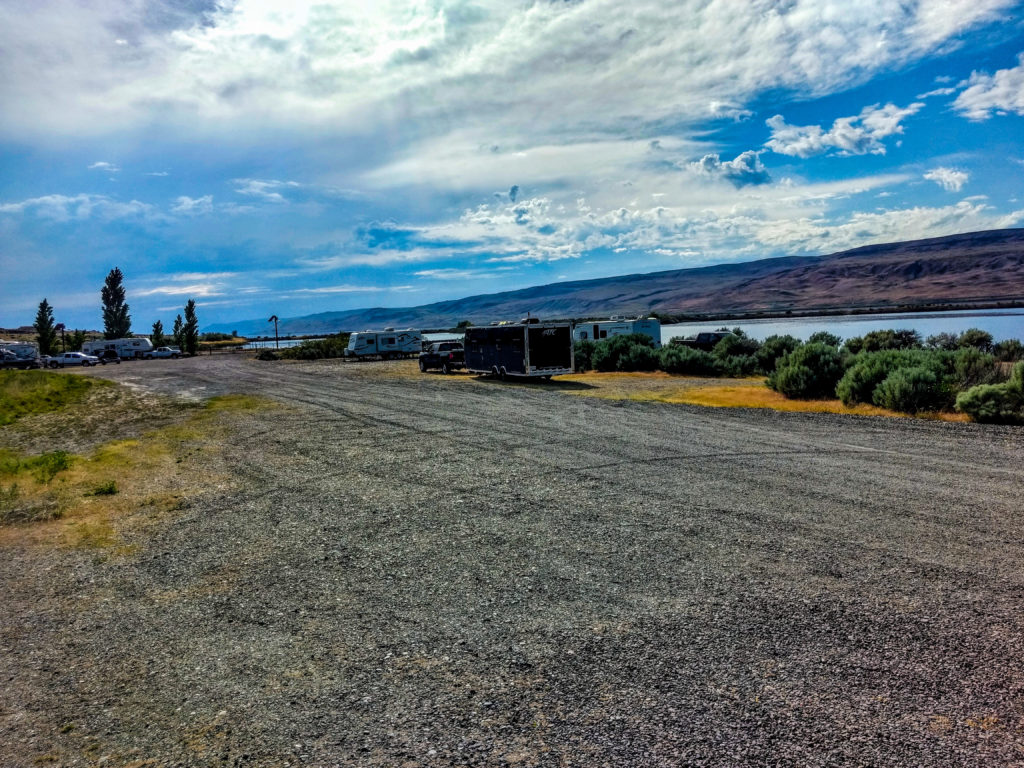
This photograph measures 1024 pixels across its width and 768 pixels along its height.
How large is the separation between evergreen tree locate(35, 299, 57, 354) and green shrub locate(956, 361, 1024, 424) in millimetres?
79825

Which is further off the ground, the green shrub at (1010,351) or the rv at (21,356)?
the rv at (21,356)

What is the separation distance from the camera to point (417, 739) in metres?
3.46

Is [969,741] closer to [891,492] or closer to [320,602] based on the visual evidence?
[320,602]

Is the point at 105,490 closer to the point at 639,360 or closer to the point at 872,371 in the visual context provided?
the point at 872,371

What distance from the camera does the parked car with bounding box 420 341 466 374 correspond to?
33375mm

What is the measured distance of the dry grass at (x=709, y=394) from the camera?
16.5m

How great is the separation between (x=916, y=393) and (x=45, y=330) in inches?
3192

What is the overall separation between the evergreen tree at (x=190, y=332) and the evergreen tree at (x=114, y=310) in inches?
776

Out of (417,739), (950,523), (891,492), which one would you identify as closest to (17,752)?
(417,739)

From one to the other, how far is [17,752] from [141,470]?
27.6ft

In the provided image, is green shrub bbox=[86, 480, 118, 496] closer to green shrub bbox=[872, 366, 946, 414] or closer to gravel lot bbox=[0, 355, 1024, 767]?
gravel lot bbox=[0, 355, 1024, 767]

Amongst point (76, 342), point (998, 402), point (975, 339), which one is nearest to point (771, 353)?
point (975, 339)

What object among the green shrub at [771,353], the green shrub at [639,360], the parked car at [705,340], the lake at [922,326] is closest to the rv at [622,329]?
the parked car at [705,340]

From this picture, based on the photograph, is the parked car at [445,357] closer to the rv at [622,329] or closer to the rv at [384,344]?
the rv at [622,329]
